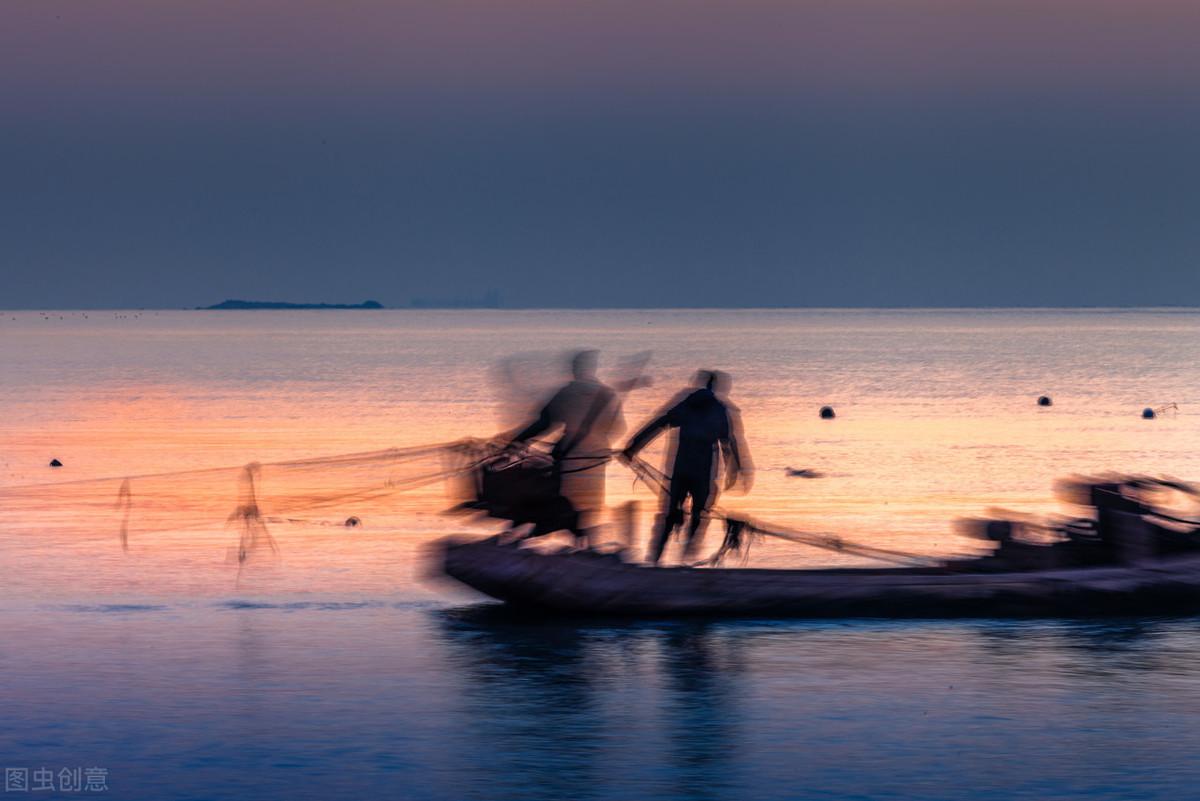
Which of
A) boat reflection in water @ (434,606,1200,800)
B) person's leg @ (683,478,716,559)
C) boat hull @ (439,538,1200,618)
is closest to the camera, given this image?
boat reflection in water @ (434,606,1200,800)

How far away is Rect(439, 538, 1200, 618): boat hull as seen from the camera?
1508 cm

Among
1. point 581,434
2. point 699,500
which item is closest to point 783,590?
point 699,500

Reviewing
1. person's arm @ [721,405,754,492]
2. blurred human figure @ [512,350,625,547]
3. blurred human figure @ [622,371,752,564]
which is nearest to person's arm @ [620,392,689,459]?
blurred human figure @ [622,371,752,564]

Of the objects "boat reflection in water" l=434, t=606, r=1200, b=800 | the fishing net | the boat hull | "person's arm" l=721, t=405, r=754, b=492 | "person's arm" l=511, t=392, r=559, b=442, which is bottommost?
"boat reflection in water" l=434, t=606, r=1200, b=800

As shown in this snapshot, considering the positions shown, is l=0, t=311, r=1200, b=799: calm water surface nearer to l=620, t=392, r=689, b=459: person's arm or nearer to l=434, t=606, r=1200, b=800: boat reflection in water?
l=434, t=606, r=1200, b=800: boat reflection in water

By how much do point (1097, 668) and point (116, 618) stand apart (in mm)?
8577

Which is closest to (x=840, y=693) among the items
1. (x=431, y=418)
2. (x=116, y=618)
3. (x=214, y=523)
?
(x=116, y=618)

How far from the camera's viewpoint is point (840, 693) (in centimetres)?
1251

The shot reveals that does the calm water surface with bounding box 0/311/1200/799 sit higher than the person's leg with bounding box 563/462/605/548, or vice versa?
the person's leg with bounding box 563/462/605/548

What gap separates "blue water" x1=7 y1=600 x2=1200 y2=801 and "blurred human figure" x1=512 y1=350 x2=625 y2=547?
123 centimetres

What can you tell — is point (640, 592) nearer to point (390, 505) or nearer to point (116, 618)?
point (116, 618)

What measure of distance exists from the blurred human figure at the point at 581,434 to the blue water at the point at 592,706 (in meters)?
1.23

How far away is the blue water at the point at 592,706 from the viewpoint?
10438 mm

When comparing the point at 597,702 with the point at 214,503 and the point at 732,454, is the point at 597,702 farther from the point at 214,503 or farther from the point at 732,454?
the point at 214,503
